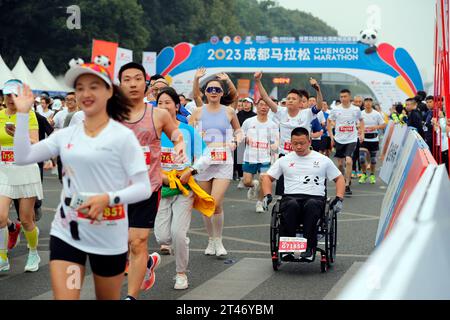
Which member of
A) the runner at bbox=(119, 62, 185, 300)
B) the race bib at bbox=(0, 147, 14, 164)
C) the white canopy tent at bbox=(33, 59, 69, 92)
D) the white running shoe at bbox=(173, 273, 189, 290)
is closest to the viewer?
the runner at bbox=(119, 62, 185, 300)

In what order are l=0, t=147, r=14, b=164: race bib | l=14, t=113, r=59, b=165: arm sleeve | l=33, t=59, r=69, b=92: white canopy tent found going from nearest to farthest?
l=14, t=113, r=59, b=165: arm sleeve, l=0, t=147, r=14, b=164: race bib, l=33, t=59, r=69, b=92: white canopy tent

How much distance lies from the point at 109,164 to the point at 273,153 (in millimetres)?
8677

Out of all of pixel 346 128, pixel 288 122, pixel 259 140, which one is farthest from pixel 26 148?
pixel 346 128

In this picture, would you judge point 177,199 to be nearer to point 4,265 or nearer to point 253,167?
point 4,265

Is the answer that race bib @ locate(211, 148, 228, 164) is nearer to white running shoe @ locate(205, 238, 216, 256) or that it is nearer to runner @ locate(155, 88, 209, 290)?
white running shoe @ locate(205, 238, 216, 256)

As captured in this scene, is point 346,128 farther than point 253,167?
Yes

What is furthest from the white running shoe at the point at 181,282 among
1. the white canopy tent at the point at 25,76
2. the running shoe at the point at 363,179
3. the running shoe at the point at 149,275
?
the white canopy tent at the point at 25,76

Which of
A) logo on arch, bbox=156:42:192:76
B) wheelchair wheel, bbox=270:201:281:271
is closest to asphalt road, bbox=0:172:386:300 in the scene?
A: wheelchair wheel, bbox=270:201:281:271

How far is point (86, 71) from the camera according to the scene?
4391 mm

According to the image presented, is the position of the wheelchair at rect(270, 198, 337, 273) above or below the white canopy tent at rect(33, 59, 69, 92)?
below

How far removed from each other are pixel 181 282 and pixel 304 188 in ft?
6.07

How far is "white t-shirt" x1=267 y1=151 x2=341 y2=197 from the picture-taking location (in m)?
8.46

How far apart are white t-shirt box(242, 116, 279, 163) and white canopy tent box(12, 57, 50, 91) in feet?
58.2
